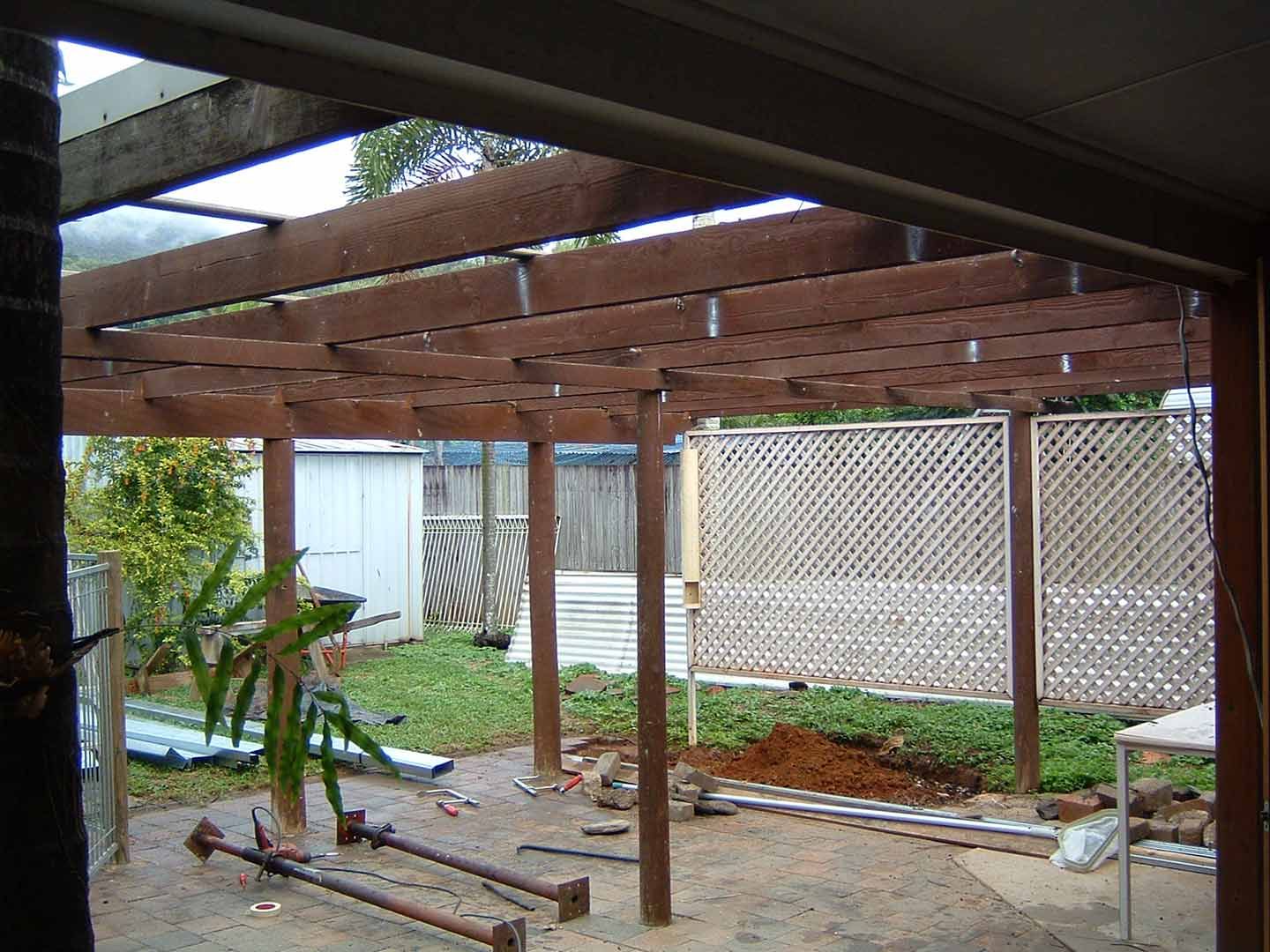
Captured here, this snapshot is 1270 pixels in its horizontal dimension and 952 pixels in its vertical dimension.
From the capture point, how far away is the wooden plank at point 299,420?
6.03 meters

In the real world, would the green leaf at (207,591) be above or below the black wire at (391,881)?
above

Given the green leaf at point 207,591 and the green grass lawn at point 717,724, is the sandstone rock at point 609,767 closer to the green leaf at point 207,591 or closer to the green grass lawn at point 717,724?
the green grass lawn at point 717,724

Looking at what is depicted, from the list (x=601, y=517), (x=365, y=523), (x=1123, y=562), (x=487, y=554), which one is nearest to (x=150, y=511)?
(x=365, y=523)

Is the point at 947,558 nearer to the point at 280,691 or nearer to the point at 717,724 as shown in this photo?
the point at 717,724

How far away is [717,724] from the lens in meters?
9.40

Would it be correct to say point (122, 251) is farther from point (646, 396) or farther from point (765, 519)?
point (765, 519)

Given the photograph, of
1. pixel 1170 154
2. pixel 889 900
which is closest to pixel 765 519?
pixel 889 900

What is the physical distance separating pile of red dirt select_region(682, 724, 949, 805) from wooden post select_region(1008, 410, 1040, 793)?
1.92ft

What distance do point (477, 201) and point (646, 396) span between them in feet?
7.80

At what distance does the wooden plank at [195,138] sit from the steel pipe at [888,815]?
5.51 m

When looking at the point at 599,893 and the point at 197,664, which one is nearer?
the point at 197,664

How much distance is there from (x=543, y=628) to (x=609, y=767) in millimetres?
1064

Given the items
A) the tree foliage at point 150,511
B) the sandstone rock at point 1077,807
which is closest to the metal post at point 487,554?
the tree foliage at point 150,511

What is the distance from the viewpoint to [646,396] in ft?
17.6
